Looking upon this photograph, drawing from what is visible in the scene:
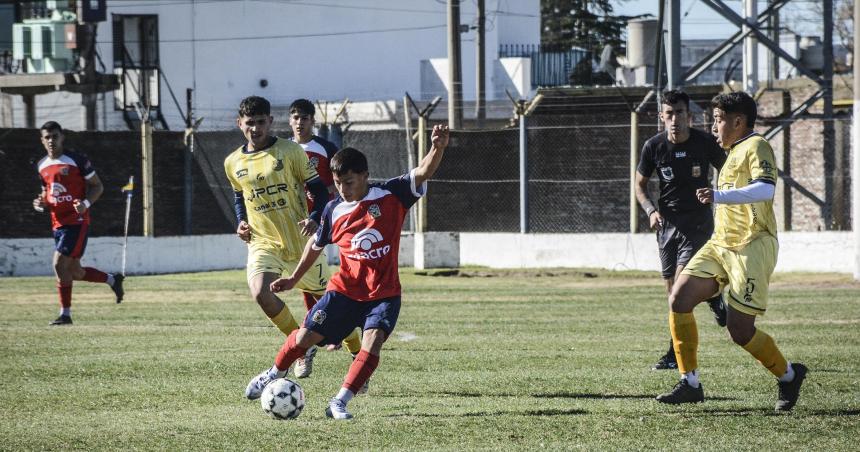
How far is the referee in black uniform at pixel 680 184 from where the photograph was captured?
32.8 feet

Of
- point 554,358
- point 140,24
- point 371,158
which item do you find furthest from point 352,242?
point 140,24

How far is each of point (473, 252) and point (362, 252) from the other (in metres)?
16.8

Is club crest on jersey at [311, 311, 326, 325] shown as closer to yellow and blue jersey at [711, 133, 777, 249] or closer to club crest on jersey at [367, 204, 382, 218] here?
club crest on jersey at [367, 204, 382, 218]

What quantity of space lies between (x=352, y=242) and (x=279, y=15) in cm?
3614

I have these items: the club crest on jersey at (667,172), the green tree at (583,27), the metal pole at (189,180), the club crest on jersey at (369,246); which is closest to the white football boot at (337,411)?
the club crest on jersey at (369,246)

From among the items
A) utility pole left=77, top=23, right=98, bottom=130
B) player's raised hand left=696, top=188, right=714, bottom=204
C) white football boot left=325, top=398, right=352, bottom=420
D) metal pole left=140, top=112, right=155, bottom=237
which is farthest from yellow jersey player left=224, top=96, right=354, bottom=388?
utility pole left=77, top=23, right=98, bottom=130

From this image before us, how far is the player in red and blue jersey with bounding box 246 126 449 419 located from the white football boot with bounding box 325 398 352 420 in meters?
0.35

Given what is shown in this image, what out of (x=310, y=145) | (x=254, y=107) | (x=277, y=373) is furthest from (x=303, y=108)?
(x=277, y=373)

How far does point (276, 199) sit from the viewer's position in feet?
31.1

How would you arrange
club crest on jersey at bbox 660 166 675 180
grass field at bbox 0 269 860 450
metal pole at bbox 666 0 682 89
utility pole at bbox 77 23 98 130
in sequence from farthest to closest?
utility pole at bbox 77 23 98 130
metal pole at bbox 666 0 682 89
club crest on jersey at bbox 660 166 675 180
grass field at bbox 0 269 860 450

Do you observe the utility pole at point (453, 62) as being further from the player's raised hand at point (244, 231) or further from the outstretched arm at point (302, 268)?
the outstretched arm at point (302, 268)

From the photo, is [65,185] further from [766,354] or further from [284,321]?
[766,354]

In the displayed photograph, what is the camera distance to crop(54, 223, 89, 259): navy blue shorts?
14391 mm

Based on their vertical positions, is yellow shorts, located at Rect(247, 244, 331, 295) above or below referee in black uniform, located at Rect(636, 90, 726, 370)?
below
